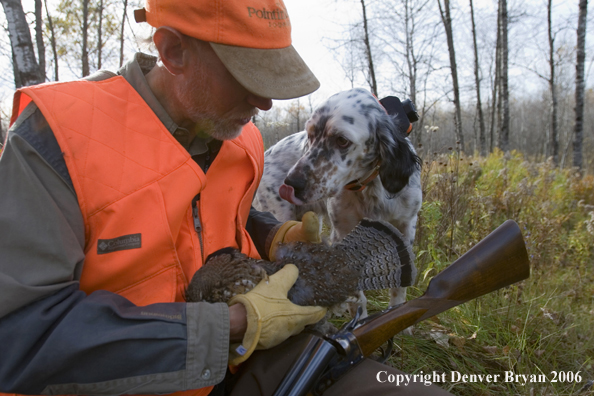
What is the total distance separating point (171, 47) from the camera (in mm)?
1805

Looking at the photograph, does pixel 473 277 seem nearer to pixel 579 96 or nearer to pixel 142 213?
pixel 142 213

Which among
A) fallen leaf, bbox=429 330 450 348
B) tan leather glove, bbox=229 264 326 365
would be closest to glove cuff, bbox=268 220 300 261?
tan leather glove, bbox=229 264 326 365

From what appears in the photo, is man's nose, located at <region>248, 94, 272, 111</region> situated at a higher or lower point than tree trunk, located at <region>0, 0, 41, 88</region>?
lower

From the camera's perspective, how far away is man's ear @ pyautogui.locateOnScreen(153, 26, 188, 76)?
5.76 ft

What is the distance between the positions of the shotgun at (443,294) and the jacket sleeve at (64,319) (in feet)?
1.65

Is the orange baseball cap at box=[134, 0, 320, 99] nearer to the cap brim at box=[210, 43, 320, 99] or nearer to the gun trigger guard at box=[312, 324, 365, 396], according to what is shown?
the cap brim at box=[210, 43, 320, 99]

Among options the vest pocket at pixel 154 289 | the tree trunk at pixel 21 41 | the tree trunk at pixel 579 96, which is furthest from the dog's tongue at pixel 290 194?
the tree trunk at pixel 579 96

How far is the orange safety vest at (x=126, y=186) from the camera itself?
153cm

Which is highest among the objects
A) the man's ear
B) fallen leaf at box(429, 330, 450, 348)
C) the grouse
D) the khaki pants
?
the man's ear

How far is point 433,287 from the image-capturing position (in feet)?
6.21

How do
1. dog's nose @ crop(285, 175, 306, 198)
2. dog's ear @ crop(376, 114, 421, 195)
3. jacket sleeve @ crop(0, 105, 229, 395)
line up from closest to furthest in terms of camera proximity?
jacket sleeve @ crop(0, 105, 229, 395), dog's nose @ crop(285, 175, 306, 198), dog's ear @ crop(376, 114, 421, 195)

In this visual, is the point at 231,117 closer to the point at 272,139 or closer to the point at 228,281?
the point at 228,281

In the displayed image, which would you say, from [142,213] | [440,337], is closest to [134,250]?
[142,213]

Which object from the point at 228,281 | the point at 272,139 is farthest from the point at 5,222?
the point at 272,139
